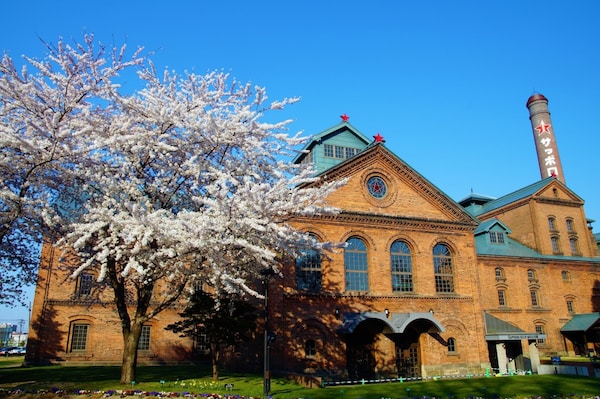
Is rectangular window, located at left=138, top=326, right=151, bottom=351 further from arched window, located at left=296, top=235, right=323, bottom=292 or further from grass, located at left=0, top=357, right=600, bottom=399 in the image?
arched window, located at left=296, top=235, right=323, bottom=292

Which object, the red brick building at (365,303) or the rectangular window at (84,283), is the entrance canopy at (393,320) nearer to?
the red brick building at (365,303)

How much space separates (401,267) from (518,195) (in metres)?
22.1

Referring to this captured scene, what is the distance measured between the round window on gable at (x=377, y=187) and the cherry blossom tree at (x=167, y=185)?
1111 cm

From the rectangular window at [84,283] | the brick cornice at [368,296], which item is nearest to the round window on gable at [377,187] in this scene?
the brick cornice at [368,296]

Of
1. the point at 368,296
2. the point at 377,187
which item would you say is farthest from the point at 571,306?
the point at 368,296

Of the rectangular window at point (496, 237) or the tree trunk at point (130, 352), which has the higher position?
the rectangular window at point (496, 237)

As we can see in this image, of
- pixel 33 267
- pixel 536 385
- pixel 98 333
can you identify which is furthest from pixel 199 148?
pixel 98 333

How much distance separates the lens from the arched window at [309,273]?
23.3m

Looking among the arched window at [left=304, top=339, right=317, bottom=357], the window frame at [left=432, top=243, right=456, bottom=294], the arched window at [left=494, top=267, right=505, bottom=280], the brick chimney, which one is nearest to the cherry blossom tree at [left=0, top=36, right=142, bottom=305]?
the arched window at [left=304, top=339, right=317, bottom=357]

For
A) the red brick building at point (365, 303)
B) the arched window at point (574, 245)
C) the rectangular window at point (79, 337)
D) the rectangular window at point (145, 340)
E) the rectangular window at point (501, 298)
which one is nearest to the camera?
the red brick building at point (365, 303)

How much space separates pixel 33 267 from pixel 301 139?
10.7m

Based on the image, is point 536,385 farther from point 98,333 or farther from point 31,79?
point 98,333

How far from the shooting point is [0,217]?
1180cm

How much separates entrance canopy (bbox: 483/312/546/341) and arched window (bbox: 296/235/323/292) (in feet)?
35.4
